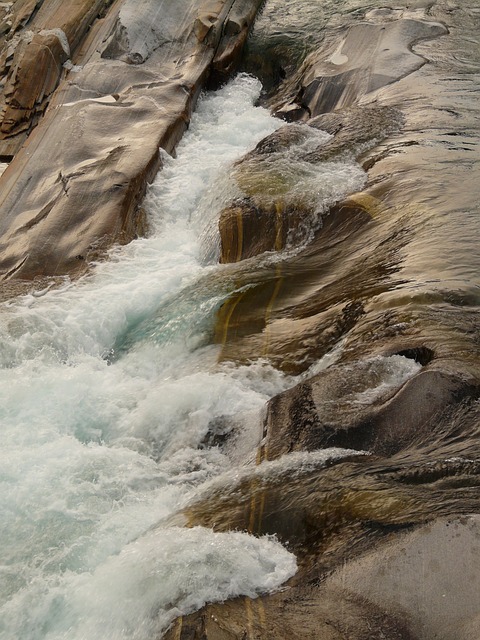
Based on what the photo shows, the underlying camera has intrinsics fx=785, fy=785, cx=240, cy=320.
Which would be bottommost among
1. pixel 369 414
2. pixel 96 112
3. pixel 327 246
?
pixel 327 246

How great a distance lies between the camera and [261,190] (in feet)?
22.6

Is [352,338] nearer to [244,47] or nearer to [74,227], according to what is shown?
[74,227]

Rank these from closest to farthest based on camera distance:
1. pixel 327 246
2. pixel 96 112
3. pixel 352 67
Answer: pixel 327 246, pixel 96 112, pixel 352 67

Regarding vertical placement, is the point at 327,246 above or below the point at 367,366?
below

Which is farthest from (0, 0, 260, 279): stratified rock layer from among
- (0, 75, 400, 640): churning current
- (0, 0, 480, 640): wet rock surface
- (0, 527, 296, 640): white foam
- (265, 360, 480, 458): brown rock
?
(0, 527, 296, 640): white foam

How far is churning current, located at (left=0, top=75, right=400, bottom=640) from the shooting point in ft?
12.0

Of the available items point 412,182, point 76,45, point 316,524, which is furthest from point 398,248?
point 76,45

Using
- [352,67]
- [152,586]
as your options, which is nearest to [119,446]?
[152,586]

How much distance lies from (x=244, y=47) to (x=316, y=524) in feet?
27.5

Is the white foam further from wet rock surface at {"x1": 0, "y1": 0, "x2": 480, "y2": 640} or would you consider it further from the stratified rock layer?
the stratified rock layer

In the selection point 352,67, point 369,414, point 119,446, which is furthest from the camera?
point 352,67

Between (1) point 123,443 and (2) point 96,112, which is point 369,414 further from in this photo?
(2) point 96,112

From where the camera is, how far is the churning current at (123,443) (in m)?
3.65

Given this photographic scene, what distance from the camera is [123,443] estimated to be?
4812mm
